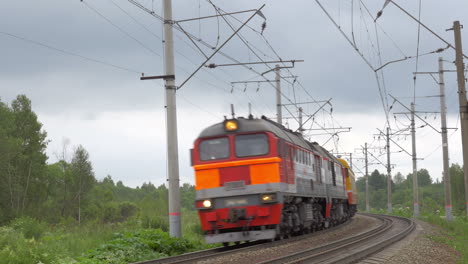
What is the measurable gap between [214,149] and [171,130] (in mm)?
1897

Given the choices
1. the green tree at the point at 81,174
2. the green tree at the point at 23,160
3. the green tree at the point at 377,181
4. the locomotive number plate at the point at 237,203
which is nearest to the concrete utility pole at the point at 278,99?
the locomotive number plate at the point at 237,203

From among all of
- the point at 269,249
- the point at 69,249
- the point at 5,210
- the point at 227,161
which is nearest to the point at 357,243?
the point at 269,249

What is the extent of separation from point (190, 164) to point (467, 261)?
8731 mm

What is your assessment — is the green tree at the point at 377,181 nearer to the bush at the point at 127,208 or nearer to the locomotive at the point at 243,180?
the bush at the point at 127,208

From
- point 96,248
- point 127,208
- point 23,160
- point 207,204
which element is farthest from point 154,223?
point 127,208

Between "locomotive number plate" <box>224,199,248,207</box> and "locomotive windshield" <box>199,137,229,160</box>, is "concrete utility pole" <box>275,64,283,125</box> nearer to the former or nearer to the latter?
"locomotive windshield" <box>199,137,229,160</box>

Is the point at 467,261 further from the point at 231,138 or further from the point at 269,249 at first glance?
the point at 231,138

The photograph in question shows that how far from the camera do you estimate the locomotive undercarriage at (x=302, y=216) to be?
65.8 feet

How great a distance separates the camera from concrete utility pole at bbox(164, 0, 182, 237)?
64.8 feet

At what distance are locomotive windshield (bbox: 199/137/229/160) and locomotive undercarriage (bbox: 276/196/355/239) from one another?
2471 millimetres

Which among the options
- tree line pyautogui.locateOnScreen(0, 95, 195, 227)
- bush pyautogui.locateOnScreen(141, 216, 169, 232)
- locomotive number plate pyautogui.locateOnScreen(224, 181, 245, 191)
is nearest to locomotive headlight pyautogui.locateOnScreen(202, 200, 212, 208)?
locomotive number plate pyautogui.locateOnScreen(224, 181, 245, 191)

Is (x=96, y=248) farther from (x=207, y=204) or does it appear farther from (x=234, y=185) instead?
(x=234, y=185)

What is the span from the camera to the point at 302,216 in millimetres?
22188

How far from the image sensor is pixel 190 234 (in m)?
23.7
